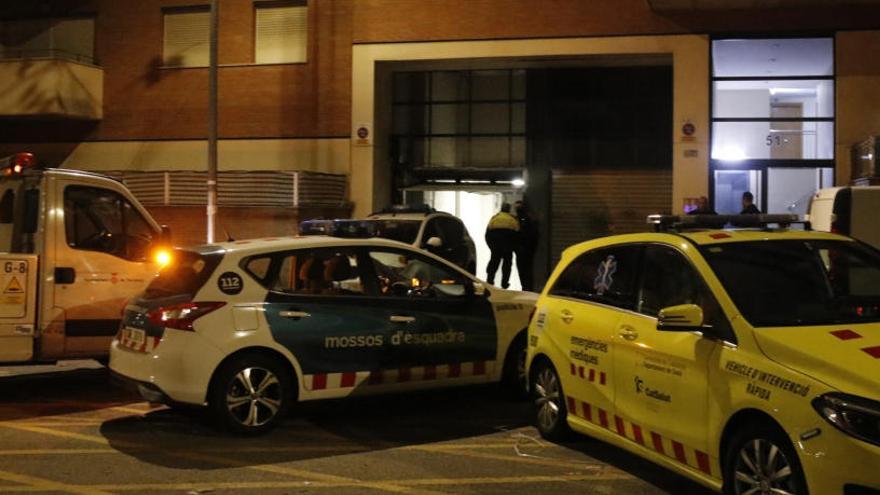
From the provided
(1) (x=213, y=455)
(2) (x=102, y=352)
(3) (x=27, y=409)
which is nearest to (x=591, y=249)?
(1) (x=213, y=455)

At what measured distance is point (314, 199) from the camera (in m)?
16.8

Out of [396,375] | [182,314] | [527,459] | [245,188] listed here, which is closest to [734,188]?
[245,188]

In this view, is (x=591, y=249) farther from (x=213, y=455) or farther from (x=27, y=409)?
(x=27, y=409)

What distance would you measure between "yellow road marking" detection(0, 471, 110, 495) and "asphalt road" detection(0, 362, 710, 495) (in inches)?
0.5

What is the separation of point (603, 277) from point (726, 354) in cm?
166

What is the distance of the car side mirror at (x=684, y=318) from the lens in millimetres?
4699

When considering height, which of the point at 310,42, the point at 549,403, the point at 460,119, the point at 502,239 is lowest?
the point at 549,403

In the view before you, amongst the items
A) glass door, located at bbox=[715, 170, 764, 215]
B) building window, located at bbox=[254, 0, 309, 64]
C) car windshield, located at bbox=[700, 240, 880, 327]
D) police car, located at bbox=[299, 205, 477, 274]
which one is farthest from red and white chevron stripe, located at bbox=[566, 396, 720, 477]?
building window, located at bbox=[254, 0, 309, 64]

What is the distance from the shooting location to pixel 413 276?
27.8 ft

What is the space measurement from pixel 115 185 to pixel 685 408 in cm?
644

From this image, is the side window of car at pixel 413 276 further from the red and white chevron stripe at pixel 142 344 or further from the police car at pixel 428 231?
the police car at pixel 428 231

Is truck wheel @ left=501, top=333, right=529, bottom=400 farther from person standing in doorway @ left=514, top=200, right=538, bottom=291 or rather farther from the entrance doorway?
the entrance doorway

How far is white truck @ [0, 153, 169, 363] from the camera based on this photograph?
8.00 metres

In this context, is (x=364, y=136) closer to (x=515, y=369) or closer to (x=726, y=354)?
(x=515, y=369)
